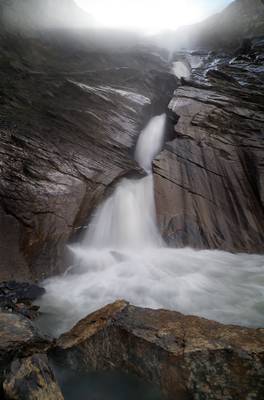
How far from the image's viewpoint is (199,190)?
1183cm

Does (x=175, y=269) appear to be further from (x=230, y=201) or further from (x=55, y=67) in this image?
(x=55, y=67)

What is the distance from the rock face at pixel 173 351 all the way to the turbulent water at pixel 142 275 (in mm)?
1864

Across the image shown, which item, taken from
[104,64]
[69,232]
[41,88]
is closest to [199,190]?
[69,232]

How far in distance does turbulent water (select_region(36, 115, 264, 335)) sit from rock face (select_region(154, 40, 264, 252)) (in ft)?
2.28

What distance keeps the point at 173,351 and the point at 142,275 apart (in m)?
4.76

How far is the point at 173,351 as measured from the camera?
11.2ft

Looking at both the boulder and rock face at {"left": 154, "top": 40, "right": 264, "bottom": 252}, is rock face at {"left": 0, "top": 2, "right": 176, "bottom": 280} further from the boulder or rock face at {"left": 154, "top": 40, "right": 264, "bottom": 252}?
the boulder

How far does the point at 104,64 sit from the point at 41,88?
1056 cm

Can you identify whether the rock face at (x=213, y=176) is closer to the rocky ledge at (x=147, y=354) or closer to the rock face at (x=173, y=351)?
the rock face at (x=173, y=351)

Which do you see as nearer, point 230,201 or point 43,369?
point 43,369

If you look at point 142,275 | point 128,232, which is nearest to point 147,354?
point 142,275

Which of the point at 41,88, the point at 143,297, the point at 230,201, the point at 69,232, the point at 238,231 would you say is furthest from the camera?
the point at 41,88

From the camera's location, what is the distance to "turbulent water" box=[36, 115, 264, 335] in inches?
248

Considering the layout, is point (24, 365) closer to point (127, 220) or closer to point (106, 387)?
point (106, 387)
